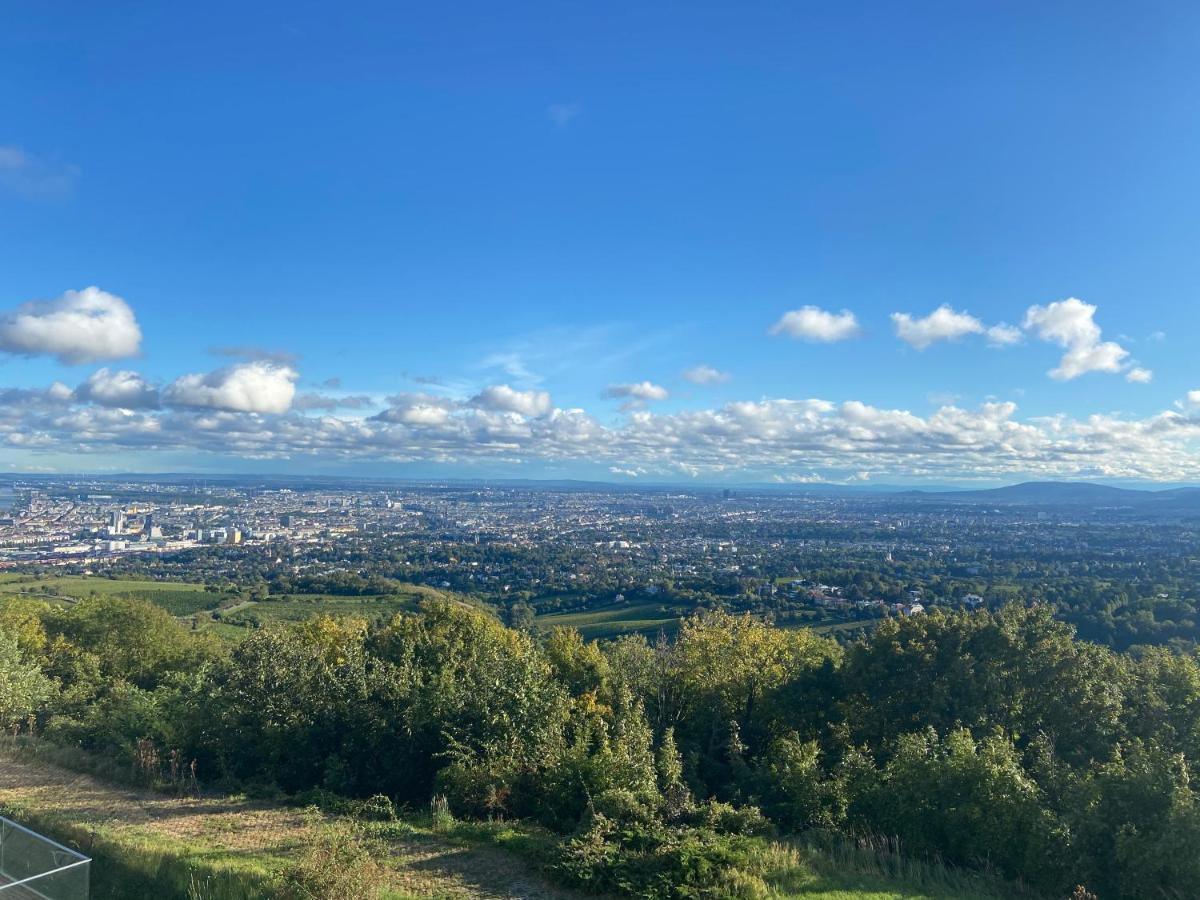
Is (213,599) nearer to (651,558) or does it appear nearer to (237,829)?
(237,829)

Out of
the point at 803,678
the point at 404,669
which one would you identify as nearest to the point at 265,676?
the point at 404,669

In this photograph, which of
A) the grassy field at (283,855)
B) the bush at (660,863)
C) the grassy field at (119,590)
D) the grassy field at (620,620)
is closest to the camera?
the bush at (660,863)

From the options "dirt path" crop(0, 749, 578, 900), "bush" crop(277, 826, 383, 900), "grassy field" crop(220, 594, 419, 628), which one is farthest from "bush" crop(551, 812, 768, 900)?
"grassy field" crop(220, 594, 419, 628)

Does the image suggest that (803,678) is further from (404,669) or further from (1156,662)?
(404,669)

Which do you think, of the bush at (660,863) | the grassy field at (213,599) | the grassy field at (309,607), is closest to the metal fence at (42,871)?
the bush at (660,863)

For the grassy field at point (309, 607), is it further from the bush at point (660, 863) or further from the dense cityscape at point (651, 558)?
the bush at point (660, 863)

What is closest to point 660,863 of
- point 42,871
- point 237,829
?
point 237,829
